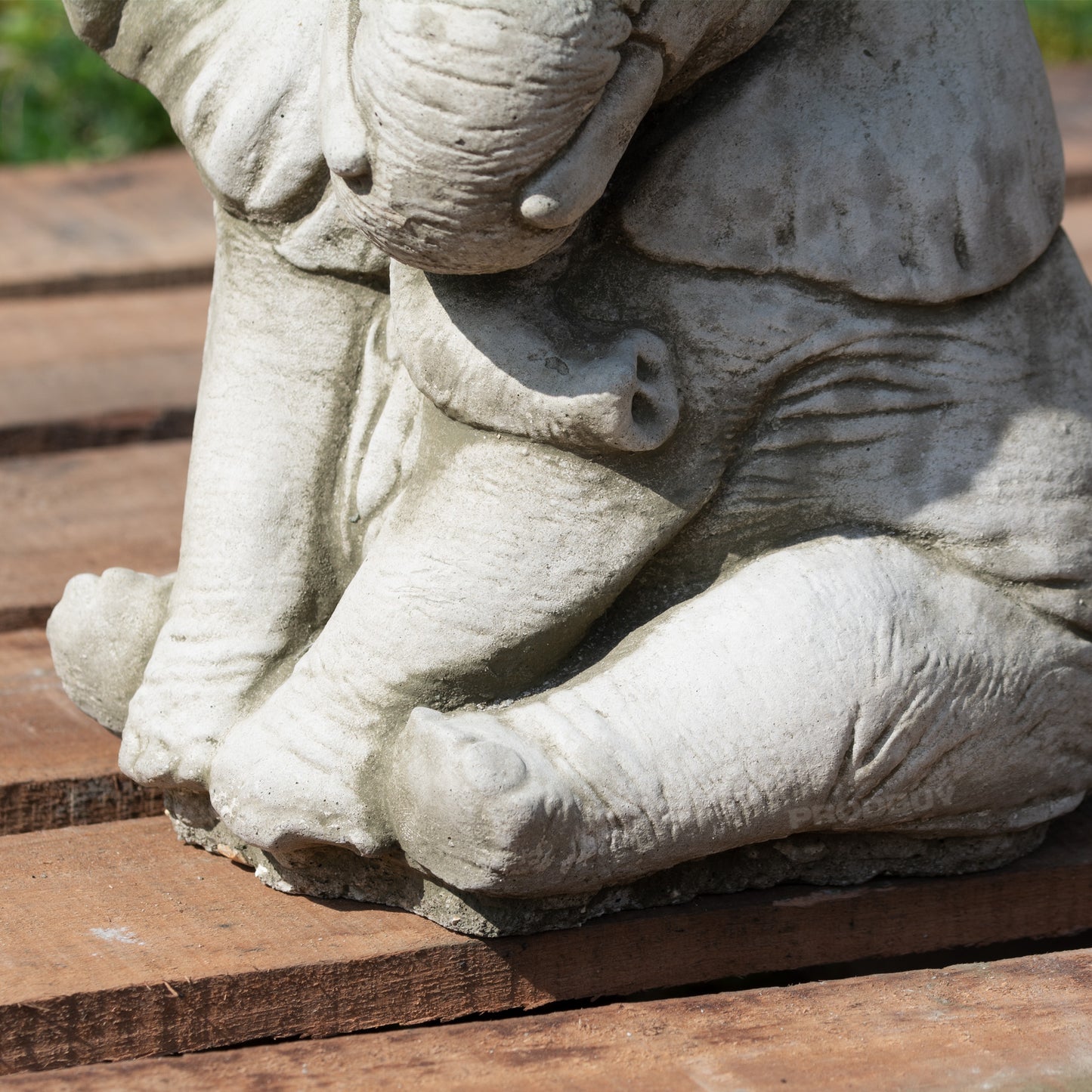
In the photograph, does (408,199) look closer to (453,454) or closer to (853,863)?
(453,454)

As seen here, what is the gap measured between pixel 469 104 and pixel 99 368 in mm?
1438

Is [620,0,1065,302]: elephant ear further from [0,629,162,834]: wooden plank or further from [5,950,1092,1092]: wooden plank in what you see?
[0,629,162,834]: wooden plank

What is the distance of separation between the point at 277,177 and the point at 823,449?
425mm

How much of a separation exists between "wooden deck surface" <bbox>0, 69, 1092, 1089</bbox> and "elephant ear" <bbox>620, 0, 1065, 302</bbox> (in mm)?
464

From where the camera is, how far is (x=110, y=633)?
140 centimetres

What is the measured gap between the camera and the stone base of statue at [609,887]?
125cm

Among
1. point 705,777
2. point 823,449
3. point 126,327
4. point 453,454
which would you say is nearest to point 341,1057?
point 705,777

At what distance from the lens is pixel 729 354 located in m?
1.20

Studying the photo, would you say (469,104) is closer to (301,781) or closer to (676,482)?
(676,482)

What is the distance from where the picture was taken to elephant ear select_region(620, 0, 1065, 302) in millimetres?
1176

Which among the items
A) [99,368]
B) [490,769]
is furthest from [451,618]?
[99,368]

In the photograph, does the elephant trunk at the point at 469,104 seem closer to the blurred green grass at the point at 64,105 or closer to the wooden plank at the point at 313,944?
the wooden plank at the point at 313,944

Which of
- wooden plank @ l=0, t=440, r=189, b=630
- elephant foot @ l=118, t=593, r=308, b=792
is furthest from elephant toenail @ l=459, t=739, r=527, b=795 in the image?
wooden plank @ l=0, t=440, r=189, b=630

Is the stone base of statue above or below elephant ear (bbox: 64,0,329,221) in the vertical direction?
below
